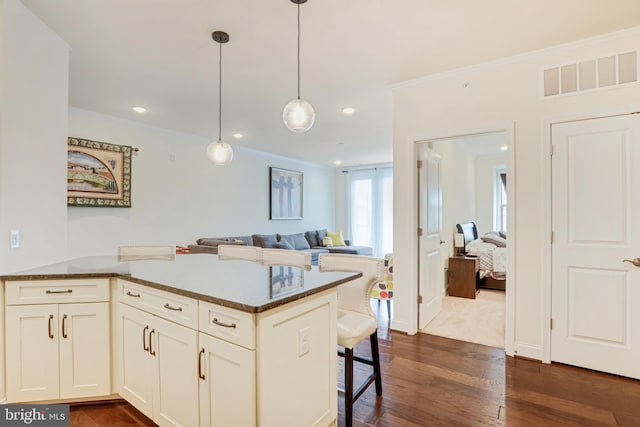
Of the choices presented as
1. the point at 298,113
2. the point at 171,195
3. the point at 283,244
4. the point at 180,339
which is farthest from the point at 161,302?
the point at 283,244

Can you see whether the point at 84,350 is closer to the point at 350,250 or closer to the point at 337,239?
the point at 350,250

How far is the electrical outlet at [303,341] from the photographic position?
1.50 metres

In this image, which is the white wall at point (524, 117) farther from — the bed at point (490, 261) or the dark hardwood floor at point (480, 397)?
the bed at point (490, 261)

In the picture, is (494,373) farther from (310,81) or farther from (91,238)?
(91,238)

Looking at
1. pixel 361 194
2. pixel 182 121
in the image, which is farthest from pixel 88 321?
pixel 361 194

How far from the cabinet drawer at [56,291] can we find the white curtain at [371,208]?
715 centimetres

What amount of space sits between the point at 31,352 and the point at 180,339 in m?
1.17

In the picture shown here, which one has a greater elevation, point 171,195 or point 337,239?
point 171,195

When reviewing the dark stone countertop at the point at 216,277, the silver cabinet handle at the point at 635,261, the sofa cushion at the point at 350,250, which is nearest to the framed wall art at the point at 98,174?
the dark stone countertop at the point at 216,277

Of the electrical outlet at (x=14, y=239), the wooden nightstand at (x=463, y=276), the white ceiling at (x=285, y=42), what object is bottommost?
the wooden nightstand at (x=463, y=276)

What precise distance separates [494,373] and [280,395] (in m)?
2.00

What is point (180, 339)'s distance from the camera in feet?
5.20

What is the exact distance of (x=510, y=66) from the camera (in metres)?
2.85

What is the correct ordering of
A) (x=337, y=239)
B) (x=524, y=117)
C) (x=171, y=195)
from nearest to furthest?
(x=524, y=117)
(x=171, y=195)
(x=337, y=239)
